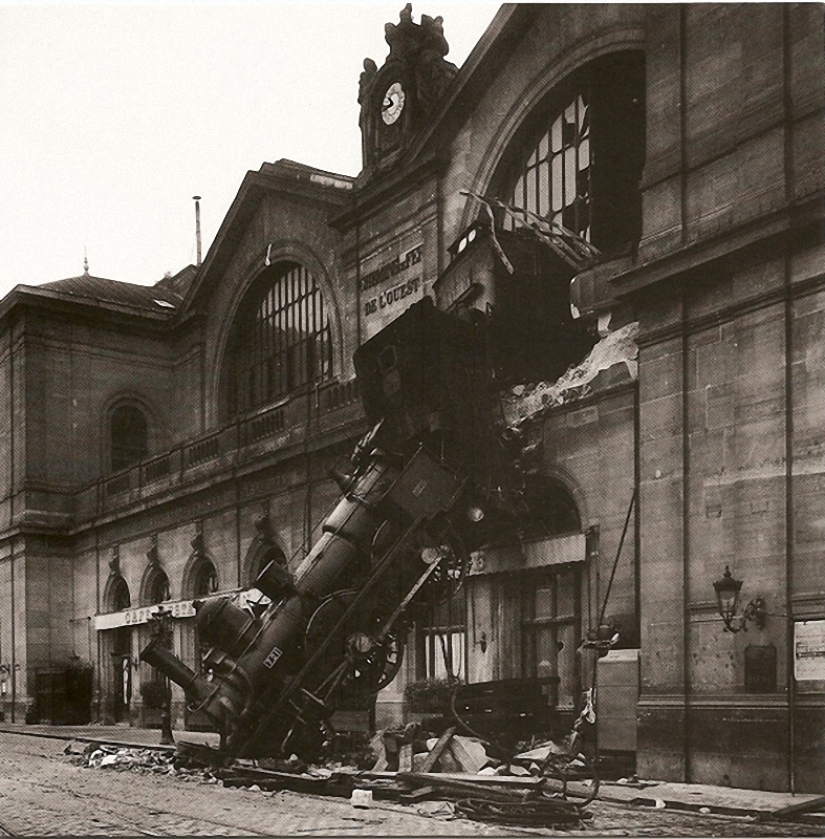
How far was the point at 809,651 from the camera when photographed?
1335cm

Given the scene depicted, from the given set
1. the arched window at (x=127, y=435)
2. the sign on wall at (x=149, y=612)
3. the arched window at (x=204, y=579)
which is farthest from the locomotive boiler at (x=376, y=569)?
the arched window at (x=127, y=435)

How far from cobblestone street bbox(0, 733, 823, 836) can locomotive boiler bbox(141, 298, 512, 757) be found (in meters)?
1.39

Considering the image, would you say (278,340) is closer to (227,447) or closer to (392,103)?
(227,447)

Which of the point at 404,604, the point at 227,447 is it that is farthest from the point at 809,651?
the point at 227,447

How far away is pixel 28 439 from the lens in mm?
35375

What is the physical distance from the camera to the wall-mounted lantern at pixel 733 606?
1402cm

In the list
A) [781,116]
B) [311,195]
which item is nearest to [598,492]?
[781,116]

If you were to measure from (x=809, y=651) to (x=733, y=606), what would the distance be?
3.52 ft

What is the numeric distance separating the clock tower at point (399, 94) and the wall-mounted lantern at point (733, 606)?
27.7ft

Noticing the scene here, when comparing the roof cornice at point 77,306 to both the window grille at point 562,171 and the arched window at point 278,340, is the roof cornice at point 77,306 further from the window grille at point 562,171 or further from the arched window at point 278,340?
the window grille at point 562,171

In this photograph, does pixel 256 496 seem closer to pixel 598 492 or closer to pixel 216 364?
pixel 216 364

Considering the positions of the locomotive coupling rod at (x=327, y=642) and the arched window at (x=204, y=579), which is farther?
the arched window at (x=204, y=579)

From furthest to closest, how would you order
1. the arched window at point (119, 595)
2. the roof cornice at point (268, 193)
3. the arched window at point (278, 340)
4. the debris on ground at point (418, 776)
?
the arched window at point (119, 595) → the arched window at point (278, 340) → the roof cornice at point (268, 193) → the debris on ground at point (418, 776)

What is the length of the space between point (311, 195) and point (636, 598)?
10.4 meters
